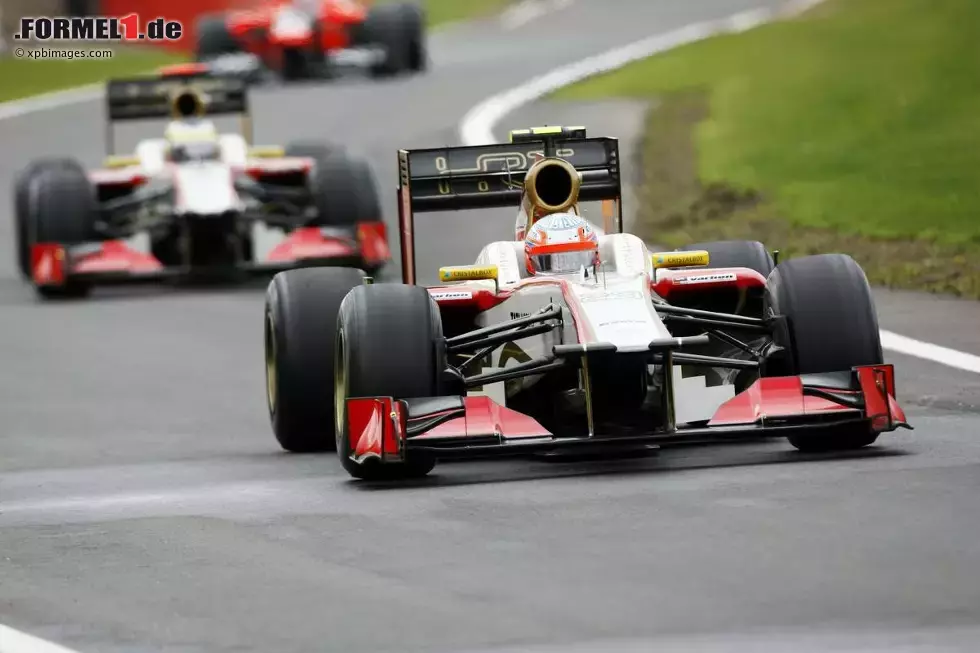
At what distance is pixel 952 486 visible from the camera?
980cm

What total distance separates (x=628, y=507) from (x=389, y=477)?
1804 millimetres

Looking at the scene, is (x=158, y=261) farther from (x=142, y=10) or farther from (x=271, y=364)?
(x=142, y=10)

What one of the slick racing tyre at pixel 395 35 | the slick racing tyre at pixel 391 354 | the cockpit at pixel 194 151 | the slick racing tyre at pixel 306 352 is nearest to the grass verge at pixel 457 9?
the slick racing tyre at pixel 395 35

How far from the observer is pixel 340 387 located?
38.4ft

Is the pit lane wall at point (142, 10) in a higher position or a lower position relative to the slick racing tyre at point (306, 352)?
higher

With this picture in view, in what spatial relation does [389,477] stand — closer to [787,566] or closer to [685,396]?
[685,396]

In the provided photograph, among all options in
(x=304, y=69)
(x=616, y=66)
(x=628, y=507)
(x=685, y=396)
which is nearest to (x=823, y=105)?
(x=616, y=66)

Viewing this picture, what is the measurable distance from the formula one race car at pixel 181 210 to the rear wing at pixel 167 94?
0.06ft

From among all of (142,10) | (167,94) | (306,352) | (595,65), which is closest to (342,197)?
(167,94)

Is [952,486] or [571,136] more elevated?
[571,136]

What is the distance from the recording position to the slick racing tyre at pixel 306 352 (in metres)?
12.4

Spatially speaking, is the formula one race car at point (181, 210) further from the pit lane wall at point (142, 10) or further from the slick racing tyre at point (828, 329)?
the pit lane wall at point (142, 10)

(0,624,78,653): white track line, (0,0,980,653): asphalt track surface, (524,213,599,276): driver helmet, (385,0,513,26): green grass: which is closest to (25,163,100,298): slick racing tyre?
(0,0,980,653): asphalt track surface

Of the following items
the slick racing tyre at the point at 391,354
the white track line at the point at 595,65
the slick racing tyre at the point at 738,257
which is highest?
the white track line at the point at 595,65
